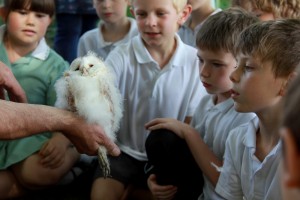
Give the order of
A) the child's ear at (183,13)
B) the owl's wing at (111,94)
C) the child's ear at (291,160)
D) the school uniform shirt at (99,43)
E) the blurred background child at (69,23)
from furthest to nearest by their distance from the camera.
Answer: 1. the blurred background child at (69,23)
2. the school uniform shirt at (99,43)
3. the child's ear at (183,13)
4. the owl's wing at (111,94)
5. the child's ear at (291,160)

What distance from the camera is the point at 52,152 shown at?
173 cm

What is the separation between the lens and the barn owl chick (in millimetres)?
1235

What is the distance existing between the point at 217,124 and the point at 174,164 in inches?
7.4

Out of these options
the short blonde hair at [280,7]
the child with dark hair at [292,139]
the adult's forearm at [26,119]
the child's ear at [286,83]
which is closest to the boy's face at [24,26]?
the adult's forearm at [26,119]

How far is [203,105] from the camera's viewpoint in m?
1.64

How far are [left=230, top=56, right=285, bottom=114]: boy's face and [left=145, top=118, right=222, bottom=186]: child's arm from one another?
9.5 inches

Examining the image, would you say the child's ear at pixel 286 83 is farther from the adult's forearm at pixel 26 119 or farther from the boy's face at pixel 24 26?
the boy's face at pixel 24 26

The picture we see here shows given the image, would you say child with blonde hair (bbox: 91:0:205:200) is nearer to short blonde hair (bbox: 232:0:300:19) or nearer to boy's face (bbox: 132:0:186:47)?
boy's face (bbox: 132:0:186:47)

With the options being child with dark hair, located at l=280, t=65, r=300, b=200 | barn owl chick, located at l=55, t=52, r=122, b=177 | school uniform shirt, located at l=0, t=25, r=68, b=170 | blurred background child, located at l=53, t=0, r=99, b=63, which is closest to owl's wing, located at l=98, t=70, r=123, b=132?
barn owl chick, located at l=55, t=52, r=122, b=177

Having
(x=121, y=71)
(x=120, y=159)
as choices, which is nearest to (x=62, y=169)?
(x=120, y=159)

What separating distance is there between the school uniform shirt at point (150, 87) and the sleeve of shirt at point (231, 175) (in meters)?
0.44

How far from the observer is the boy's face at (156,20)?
1.75 metres

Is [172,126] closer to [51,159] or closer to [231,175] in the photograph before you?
[231,175]

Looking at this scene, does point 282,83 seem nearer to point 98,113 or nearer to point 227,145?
point 227,145
